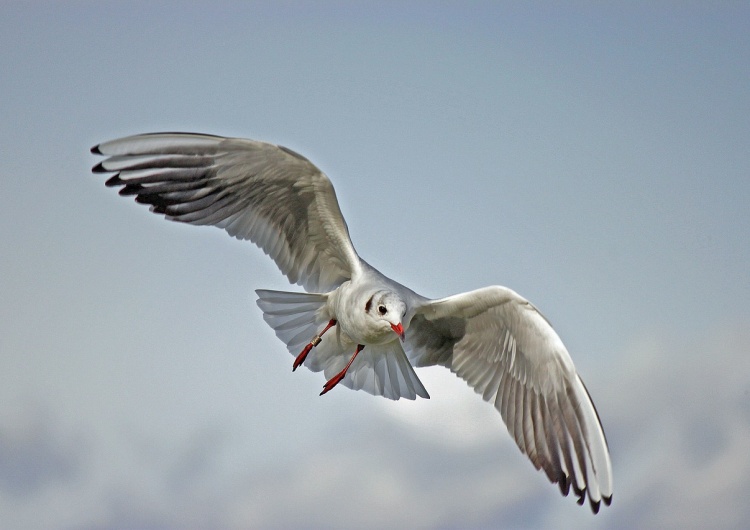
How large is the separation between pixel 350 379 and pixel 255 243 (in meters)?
1.36

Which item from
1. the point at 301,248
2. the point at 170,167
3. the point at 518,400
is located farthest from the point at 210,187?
the point at 518,400

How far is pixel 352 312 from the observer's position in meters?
7.07

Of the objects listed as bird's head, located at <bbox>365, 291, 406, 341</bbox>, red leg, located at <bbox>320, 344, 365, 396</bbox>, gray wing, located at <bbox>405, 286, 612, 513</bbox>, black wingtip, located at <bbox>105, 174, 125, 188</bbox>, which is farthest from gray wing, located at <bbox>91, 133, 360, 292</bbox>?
gray wing, located at <bbox>405, 286, 612, 513</bbox>

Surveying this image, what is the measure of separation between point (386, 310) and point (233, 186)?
144 cm

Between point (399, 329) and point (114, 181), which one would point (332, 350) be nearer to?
point (399, 329)

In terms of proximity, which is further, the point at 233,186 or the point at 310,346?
the point at 310,346

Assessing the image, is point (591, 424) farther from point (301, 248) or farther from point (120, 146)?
point (120, 146)

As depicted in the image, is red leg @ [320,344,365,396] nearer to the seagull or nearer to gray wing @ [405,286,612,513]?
the seagull

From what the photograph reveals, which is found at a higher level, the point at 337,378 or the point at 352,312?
the point at 352,312

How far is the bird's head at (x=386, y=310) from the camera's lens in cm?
683

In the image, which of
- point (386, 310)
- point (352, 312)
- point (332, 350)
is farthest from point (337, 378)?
point (386, 310)

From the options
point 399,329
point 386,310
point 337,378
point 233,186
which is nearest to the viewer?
point 399,329

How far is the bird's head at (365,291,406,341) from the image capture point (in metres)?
6.83

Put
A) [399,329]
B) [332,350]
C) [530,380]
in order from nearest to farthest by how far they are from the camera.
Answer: [399,329] < [530,380] < [332,350]
